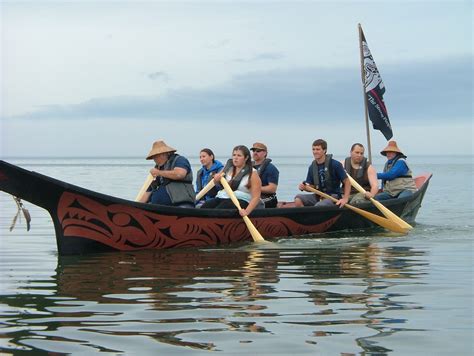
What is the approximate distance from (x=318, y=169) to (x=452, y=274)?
483 cm

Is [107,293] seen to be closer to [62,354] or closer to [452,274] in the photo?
[62,354]


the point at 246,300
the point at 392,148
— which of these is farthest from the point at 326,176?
the point at 246,300

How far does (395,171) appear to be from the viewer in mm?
14703

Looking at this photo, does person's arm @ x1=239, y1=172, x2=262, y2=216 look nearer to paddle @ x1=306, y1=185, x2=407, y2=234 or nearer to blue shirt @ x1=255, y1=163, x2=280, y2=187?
blue shirt @ x1=255, y1=163, x2=280, y2=187

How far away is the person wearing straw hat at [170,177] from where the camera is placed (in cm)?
1058

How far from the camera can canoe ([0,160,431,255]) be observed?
9453 mm

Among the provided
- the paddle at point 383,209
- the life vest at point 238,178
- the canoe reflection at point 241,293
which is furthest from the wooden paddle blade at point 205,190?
the paddle at point 383,209

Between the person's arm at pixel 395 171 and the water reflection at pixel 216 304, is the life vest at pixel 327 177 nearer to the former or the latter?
the person's arm at pixel 395 171

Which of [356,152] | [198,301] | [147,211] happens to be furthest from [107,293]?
[356,152]

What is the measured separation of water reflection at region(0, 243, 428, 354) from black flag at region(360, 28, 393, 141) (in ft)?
24.1

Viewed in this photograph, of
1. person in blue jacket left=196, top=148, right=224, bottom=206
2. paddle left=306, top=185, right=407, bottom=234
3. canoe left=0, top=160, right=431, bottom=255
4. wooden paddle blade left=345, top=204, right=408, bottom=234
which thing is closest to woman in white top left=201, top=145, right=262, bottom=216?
canoe left=0, top=160, right=431, bottom=255

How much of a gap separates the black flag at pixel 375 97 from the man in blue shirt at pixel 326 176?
427cm

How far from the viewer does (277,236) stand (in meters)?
12.0

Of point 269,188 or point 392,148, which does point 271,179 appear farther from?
point 392,148
